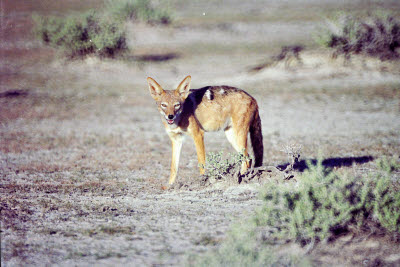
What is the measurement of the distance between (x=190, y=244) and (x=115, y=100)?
41.4ft

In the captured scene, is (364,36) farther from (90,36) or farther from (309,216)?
(309,216)

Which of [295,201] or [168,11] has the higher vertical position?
[168,11]

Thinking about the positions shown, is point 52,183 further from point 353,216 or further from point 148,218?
point 353,216

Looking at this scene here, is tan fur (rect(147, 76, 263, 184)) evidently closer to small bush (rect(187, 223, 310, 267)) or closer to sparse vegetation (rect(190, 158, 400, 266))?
sparse vegetation (rect(190, 158, 400, 266))

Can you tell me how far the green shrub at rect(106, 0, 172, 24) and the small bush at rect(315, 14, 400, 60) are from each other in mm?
9601

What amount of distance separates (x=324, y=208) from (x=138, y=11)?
822 inches

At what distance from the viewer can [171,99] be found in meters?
7.13

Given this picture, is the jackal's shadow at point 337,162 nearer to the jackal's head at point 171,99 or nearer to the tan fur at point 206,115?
the tan fur at point 206,115

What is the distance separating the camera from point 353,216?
5195mm

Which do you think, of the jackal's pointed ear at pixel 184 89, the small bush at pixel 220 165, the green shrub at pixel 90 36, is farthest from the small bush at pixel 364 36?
the small bush at pixel 220 165

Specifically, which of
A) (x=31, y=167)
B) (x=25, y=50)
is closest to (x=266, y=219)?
(x=31, y=167)

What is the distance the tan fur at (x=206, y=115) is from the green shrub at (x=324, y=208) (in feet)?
6.51

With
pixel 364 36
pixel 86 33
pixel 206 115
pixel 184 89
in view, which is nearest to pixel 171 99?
pixel 184 89

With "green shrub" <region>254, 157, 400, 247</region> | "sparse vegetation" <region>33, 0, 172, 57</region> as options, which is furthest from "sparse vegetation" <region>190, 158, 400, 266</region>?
"sparse vegetation" <region>33, 0, 172, 57</region>
